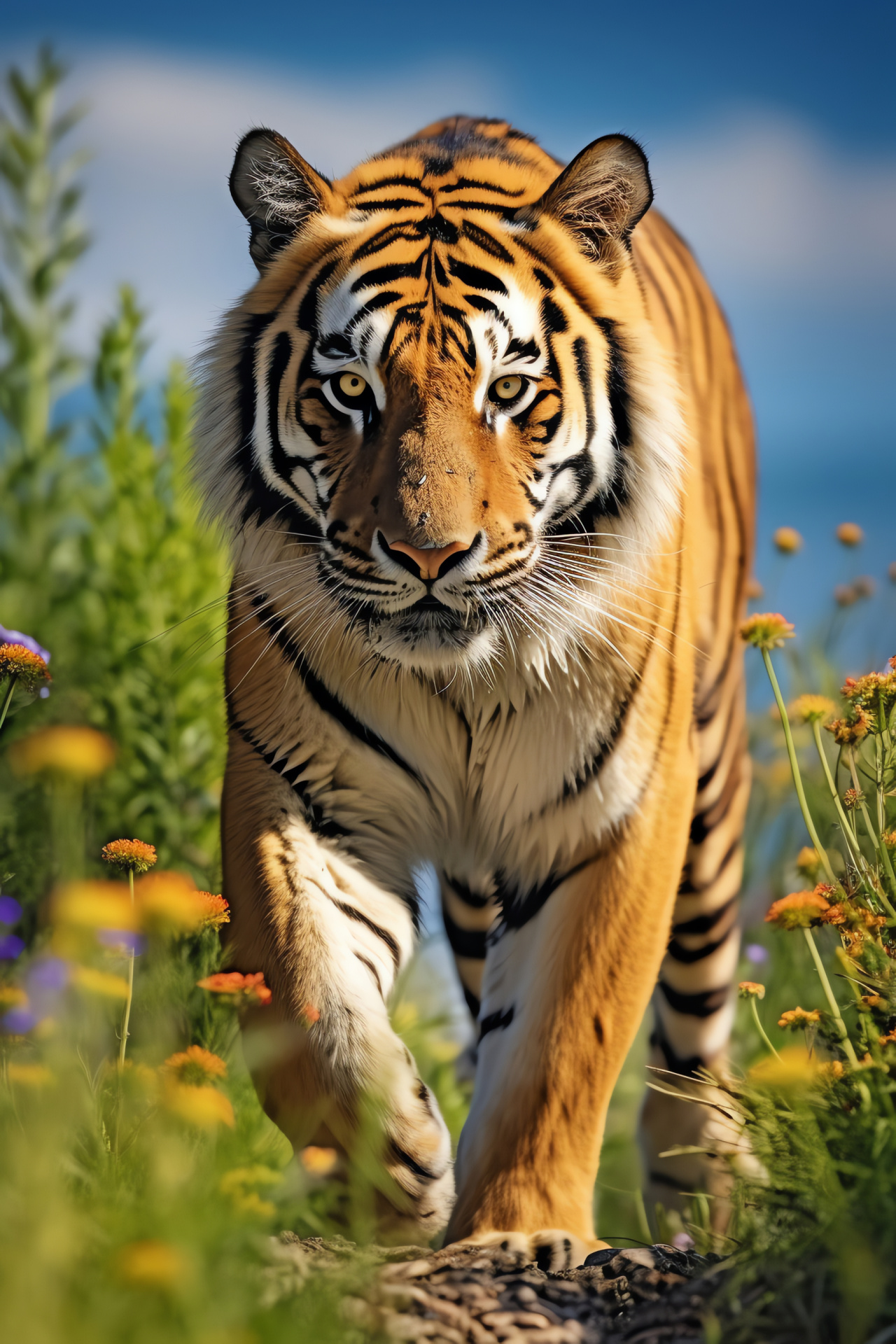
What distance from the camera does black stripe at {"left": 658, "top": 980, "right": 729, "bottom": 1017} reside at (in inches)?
133

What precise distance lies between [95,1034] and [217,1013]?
45 centimetres

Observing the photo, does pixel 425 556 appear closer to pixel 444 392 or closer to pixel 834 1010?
pixel 444 392

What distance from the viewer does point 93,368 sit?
14.1ft

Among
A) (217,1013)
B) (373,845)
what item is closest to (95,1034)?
(217,1013)

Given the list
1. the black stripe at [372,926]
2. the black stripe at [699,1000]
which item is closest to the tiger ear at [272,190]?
the black stripe at [372,926]

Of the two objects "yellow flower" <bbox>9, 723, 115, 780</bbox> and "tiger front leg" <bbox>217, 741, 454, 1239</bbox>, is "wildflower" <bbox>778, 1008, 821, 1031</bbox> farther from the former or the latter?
"yellow flower" <bbox>9, 723, 115, 780</bbox>

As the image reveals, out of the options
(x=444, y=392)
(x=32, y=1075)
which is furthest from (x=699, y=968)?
(x=32, y=1075)

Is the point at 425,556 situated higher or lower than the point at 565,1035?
higher

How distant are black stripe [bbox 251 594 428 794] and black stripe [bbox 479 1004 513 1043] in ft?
1.44

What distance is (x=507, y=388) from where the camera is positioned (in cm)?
216

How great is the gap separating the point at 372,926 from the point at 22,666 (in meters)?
0.78

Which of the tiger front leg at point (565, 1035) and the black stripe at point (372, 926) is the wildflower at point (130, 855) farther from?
the tiger front leg at point (565, 1035)

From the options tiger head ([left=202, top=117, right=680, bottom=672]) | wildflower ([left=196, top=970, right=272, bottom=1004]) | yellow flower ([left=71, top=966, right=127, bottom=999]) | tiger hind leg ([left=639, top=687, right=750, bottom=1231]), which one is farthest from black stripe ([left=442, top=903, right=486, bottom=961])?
yellow flower ([left=71, top=966, right=127, bottom=999])

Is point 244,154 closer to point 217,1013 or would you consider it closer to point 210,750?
point 217,1013
